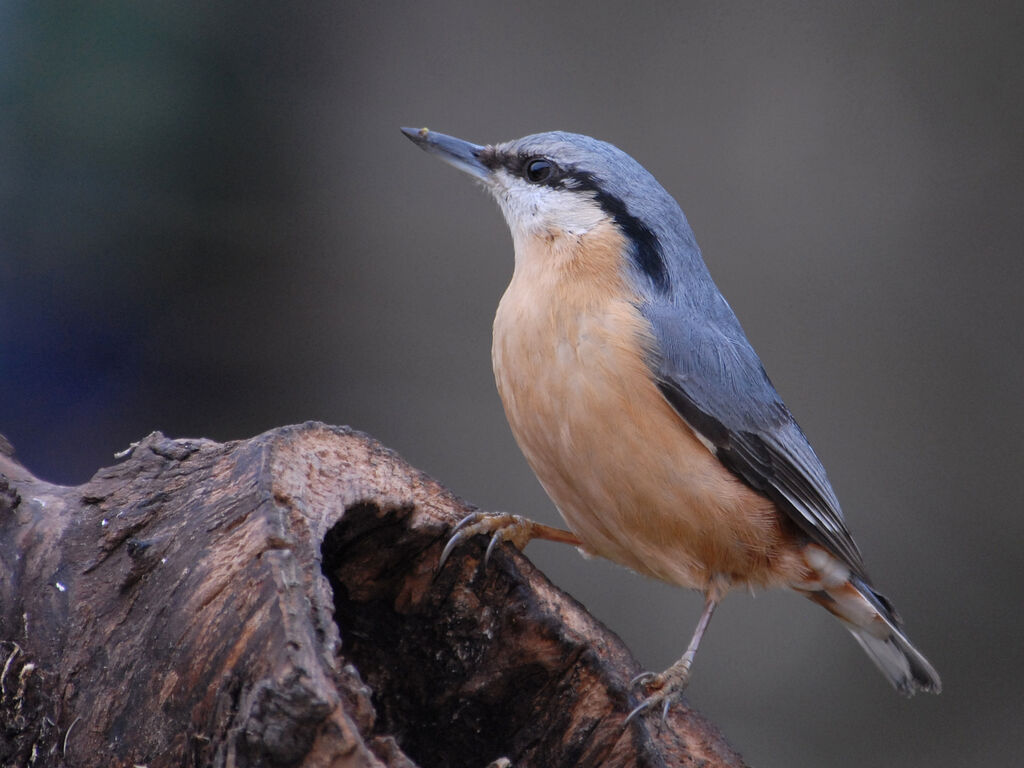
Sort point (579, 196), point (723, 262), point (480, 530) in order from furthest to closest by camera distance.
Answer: point (723, 262) → point (579, 196) → point (480, 530)

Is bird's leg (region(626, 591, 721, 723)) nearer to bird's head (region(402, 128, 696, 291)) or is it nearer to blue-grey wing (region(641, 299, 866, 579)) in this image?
blue-grey wing (region(641, 299, 866, 579))

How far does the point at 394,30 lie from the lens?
4.84 metres

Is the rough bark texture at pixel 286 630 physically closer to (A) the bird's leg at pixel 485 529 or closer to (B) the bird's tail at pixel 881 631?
(A) the bird's leg at pixel 485 529

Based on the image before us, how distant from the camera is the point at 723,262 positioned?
4.66 m

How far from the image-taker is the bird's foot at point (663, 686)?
213 cm

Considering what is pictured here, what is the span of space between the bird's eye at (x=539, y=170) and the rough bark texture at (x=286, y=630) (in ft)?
3.85

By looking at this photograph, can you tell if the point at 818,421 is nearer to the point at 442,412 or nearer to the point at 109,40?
the point at 442,412

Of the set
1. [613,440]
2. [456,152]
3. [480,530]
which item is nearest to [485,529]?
[480,530]

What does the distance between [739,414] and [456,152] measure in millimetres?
1130

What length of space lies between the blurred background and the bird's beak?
4.88 ft

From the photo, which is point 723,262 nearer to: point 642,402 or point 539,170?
point 539,170

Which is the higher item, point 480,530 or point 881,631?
point 480,530

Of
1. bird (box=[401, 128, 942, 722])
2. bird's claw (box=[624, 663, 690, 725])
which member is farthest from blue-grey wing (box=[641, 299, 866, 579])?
bird's claw (box=[624, 663, 690, 725])

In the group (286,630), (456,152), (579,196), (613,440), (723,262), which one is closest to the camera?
(286,630)
